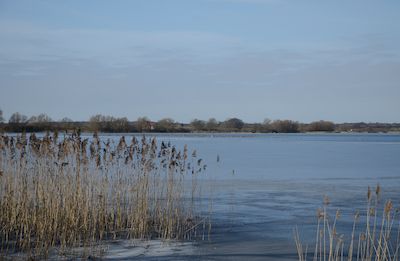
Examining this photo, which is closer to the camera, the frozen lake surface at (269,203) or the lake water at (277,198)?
the frozen lake surface at (269,203)

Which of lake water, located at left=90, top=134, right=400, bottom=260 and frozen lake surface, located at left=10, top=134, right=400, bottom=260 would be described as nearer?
frozen lake surface, located at left=10, top=134, right=400, bottom=260

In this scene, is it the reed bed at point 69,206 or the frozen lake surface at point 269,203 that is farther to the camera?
the reed bed at point 69,206

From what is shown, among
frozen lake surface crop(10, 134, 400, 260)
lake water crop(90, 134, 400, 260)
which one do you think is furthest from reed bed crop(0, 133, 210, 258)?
lake water crop(90, 134, 400, 260)

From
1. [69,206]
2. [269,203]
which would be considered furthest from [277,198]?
[69,206]

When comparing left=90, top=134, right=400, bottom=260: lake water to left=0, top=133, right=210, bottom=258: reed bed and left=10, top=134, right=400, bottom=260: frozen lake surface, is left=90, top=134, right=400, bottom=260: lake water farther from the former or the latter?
left=0, top=133, right=210, bottom=258: reed bed

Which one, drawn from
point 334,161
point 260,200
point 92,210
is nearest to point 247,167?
point 334,161

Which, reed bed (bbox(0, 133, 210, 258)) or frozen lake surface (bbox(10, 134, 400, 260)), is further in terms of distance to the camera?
reed bed (bbox(0, 133, 210, 258))

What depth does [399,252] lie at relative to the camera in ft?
22.7

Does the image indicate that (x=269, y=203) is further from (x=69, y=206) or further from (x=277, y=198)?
(x=69, y=206)

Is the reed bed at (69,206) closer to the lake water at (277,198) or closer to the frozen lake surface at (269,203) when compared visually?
the frozen lake surface at (269,203)

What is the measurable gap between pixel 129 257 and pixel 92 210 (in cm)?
152

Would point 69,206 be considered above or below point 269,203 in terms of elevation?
above

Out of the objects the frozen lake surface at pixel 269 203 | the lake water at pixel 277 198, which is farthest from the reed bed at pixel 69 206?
the lake water at pixel 277 198

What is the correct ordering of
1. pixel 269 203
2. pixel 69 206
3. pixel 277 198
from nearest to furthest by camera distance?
pixel 69 206 → pixel 269 203 → pixel 277 198
